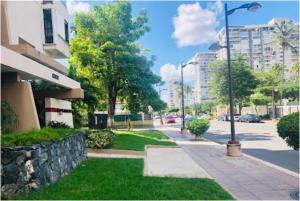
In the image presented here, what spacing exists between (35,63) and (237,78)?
4895 centimetres

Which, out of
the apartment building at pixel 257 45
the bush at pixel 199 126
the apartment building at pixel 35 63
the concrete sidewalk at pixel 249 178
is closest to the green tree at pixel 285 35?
the apartment building at pixel 257 45

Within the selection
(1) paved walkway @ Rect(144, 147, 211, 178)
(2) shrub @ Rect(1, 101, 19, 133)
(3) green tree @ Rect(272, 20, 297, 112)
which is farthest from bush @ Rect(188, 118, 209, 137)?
(3) green tree @ Rect(272, 20, 297, 112)

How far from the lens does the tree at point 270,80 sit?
189 feet

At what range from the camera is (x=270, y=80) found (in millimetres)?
61812

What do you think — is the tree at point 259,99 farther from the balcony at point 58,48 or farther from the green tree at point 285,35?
the balcony at point 58,48

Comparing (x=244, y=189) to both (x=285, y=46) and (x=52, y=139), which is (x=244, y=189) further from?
(x=285, y=46)

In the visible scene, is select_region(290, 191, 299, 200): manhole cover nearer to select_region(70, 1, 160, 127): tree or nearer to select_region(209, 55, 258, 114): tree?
select_region(70, 1, 160, 127): tree

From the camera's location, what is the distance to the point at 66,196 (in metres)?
7.33

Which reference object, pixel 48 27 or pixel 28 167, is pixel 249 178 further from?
pixel 48 27

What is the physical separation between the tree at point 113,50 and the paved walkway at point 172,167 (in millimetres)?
14665

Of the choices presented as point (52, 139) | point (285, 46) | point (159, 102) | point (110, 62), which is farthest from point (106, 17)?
point (285, 46)

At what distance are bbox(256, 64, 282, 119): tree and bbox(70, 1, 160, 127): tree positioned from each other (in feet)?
107

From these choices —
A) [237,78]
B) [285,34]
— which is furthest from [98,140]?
[237,78]

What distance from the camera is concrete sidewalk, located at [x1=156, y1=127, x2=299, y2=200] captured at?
834cm
